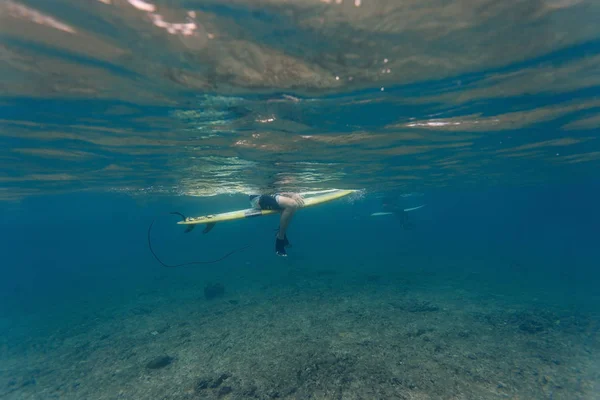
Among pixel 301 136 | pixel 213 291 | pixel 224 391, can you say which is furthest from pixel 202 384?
pixel 213 291

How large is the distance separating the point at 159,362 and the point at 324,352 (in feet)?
21.5

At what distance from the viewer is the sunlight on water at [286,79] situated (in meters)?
5.87

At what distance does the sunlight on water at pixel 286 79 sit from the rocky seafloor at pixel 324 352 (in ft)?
29.2

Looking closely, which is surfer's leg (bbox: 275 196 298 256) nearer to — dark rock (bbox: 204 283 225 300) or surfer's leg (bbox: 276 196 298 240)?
surfer's leg (bbox: 276 196 298 240)

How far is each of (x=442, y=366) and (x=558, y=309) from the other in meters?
11.0

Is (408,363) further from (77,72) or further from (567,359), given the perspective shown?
(77,72)

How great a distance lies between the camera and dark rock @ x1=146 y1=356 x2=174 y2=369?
10.8 m

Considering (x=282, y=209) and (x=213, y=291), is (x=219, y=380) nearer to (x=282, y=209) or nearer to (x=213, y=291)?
(x=282, y=209)

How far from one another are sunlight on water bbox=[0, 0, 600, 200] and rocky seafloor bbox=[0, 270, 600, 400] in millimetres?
8893

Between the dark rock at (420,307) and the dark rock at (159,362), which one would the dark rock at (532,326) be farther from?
the dark rock at (159,362)

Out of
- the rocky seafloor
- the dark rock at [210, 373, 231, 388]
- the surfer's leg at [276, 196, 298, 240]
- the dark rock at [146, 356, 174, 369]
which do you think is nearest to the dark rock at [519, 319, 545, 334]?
the rocky seafloor

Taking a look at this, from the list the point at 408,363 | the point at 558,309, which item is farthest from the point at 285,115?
the point at 558,309

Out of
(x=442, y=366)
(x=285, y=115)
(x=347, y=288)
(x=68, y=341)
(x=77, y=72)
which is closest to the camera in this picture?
(x=77, y=72)

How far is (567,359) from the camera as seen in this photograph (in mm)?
9898
